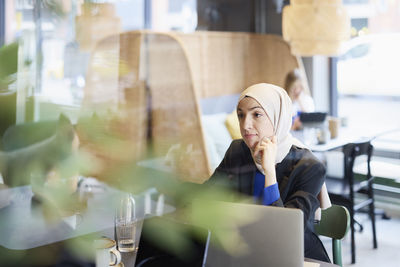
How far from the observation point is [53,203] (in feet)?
4.26

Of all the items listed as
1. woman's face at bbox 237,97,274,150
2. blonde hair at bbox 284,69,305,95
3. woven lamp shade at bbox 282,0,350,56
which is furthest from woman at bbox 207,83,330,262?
woven lamp shade at bbox 282,0,350,56

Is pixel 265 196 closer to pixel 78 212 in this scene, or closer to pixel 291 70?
pixel 78 212

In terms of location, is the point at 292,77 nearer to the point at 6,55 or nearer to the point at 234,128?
the point at 234,128

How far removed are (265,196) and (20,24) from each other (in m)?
0.83

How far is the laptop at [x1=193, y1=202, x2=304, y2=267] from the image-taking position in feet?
2.80

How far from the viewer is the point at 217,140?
154 centimetres

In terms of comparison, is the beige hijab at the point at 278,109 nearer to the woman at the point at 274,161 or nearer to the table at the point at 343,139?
the woman at the point at 274,161

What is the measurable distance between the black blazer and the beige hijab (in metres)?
0.03

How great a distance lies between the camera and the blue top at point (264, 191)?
1.07 meters

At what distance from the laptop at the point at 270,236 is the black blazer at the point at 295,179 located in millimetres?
197

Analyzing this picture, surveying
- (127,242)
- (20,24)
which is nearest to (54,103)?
(20,24)

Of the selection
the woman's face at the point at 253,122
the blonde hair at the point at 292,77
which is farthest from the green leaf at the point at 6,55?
the blonde hair at the point at 292,77

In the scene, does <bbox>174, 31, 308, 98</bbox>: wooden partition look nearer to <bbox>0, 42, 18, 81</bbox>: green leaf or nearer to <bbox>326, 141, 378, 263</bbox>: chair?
<bbox>326, 141, 378, 263</bbox>: chair

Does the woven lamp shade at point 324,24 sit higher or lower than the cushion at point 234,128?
higher
